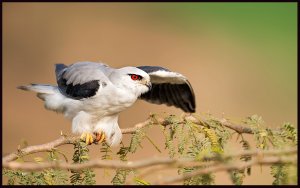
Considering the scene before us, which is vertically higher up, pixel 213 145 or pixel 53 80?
pixel 213 145

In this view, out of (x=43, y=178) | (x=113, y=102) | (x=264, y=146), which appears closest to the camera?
(x=43, y=178)

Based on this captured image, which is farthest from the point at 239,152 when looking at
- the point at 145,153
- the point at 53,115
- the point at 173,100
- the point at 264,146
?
the point at 53,115

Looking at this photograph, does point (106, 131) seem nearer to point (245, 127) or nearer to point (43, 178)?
point (245, 127)

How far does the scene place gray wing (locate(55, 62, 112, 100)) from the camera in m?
4.06

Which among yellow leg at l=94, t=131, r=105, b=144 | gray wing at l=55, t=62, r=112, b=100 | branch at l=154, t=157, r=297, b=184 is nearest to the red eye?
gray wing at l=55, t=62, r=112, b=100

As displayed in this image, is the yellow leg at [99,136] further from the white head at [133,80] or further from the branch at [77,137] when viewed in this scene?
the branch at [77,137]

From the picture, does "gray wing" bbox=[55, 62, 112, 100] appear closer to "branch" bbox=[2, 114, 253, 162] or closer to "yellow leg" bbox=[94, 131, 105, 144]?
"yellow leg" bbox=[94, 131, 105, 144]

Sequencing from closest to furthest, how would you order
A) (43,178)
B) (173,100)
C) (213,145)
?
(43,178), (213,145), (173,100)

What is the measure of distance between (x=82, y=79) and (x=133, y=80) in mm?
392

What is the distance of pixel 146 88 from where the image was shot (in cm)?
406

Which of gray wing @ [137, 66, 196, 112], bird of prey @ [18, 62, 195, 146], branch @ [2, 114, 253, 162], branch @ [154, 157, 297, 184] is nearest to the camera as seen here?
branch @ [154, 157, 297, 184]

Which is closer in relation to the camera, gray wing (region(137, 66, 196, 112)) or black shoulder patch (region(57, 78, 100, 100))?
black shoulder patch (region(57, 78, 100, 100))

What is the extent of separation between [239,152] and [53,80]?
29.8 ft

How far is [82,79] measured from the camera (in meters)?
4.14
